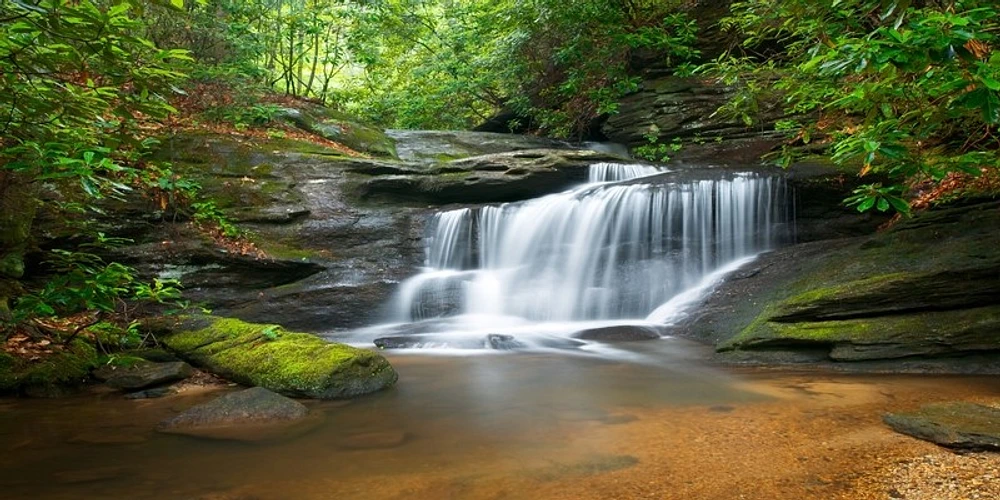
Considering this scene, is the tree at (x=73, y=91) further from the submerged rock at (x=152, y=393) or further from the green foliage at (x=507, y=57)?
the green foliage at (x=507, y=57)

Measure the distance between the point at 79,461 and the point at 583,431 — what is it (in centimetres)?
293

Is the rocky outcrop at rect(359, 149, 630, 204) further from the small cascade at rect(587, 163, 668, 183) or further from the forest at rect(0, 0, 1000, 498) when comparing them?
the small cascade at rect(587, 163, 668, 183)

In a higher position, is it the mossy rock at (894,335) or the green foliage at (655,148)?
the green foliage at (655,148)

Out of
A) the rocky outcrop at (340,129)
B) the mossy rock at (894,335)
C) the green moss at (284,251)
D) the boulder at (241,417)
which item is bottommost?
the boulder at (241,417)

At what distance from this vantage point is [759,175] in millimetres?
9750

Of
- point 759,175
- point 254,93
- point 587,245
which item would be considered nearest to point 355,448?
point 587,245

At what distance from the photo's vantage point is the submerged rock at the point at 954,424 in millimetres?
3066

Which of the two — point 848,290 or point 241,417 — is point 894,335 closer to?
point 848,290

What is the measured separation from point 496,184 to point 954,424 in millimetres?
8570

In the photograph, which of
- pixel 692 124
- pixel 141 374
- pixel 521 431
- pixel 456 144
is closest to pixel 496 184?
pixel 456 144

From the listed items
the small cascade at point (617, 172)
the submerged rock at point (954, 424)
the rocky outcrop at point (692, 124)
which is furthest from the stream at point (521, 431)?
the rocky outcrop at point (692, 124)

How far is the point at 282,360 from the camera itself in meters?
5.14

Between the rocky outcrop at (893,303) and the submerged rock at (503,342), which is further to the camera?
the submerged rock at (503,342)

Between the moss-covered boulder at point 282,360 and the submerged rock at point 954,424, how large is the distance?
377 cm
